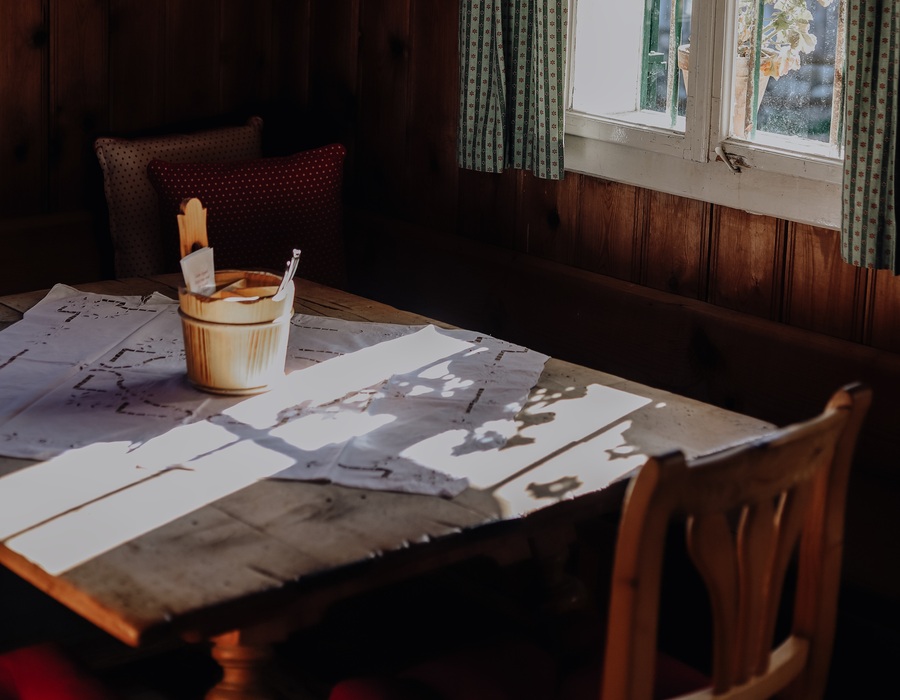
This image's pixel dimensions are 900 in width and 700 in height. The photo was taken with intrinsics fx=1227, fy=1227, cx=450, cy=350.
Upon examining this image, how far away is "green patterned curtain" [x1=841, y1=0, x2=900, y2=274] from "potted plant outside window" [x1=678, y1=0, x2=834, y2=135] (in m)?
0.21

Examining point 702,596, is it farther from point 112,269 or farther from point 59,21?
point 59,21

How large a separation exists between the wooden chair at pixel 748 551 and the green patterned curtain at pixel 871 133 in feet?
3.08

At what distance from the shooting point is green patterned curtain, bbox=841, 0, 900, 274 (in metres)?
2.21

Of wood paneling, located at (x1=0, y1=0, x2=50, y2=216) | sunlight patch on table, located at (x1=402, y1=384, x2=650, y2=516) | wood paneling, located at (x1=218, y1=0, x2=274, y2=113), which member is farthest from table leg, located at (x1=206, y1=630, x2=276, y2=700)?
wood paneling, located at (x1=218, y1=0, x2=274, y2=113)

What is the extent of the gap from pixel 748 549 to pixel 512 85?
1851 mm

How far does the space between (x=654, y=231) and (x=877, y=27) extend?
74 centimetres

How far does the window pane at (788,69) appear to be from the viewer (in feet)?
8.00

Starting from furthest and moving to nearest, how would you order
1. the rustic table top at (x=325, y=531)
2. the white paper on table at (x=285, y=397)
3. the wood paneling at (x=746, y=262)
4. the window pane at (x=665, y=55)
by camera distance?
the window pane at (x=665, y=55), the wood paneling at (x=746, y=262), the white paper on table at (x=285, y=397), the rustic table top at (x=325, y=531)

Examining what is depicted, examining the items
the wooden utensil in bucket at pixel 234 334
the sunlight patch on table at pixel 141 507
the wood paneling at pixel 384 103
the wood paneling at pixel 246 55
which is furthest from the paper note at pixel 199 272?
the wood paneling at pixel 246 55

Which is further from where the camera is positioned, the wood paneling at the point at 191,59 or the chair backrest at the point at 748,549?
the wood paneling at the point at 191,59

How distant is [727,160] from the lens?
261 centimetres

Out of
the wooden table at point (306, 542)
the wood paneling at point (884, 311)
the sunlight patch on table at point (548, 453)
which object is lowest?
the wooden table at point (306, 542)

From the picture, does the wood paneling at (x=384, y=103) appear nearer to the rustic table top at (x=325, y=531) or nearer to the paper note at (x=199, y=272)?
the paper note at (x=199, y=272)

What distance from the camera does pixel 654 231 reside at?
2.81m
